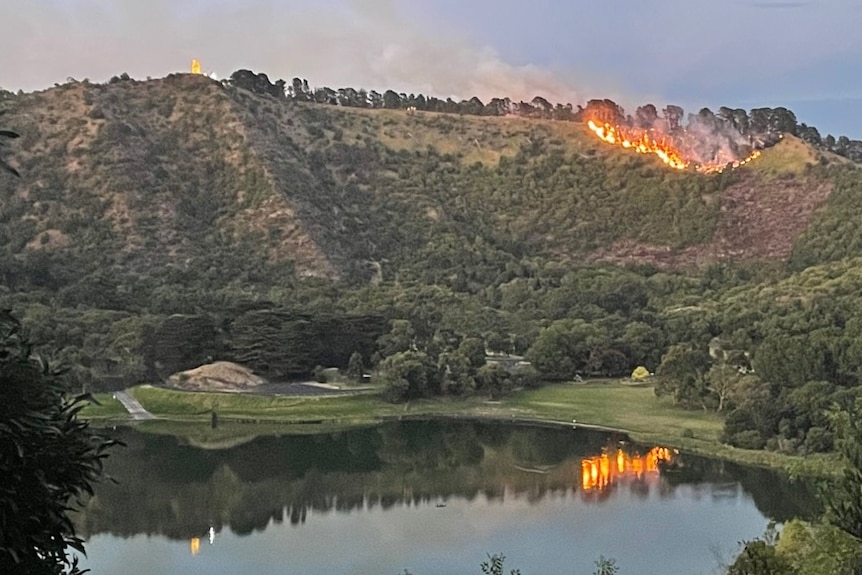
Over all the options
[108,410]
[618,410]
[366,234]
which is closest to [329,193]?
[366,234]

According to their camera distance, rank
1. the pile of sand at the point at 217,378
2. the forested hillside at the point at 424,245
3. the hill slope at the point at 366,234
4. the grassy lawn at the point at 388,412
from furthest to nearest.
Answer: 1. the hill slope at the point at 366,234
2. the forested hillside at the point at 424,245
3. the pile of sand at the point at 217,378
4. the grassy lawn at the point at 388,412

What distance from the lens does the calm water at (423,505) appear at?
80.4 ft

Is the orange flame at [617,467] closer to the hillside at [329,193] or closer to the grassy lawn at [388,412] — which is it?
the grassy lawn at [388,412]

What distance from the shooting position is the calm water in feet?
80.4

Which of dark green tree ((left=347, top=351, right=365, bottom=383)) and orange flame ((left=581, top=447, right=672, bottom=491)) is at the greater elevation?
dark green tree ((left=347, top=351, right=365, bottom=383))

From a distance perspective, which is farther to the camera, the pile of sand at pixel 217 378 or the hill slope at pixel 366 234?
the hill slope at pixel 366 234

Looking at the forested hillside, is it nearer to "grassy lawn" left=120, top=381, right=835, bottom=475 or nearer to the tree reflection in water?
"grassy lawn" left=120, top=381, right=835, bottom=475

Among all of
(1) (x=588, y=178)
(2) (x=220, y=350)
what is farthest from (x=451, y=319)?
(1) (x=588, y=178)

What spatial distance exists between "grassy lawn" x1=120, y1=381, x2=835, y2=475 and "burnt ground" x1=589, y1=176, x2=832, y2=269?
3030cm

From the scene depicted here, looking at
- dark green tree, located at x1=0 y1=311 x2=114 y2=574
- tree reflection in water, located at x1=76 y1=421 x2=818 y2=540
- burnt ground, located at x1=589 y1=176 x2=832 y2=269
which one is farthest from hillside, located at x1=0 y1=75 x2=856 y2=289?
dark green tree, located at x1=0 y1=311 x2=114 y2=574

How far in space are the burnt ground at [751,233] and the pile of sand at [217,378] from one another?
36.2 metres

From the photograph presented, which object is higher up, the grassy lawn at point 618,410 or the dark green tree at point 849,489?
the dark green tree at point 849,489

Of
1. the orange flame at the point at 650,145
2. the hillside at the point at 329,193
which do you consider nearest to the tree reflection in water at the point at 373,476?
the hillside at the point at 329,193

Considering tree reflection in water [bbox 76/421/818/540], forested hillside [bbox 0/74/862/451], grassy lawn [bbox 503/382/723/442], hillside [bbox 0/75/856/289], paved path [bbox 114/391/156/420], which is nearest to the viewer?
tree reflection in water [bbox 76/421/818/540]
